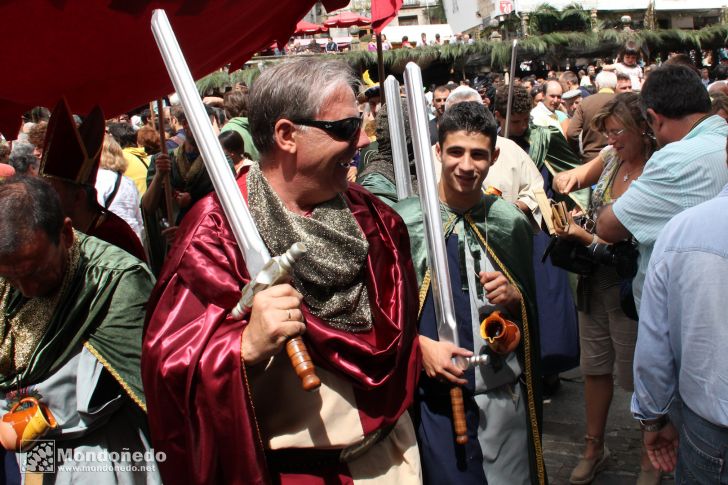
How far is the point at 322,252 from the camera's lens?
2.18 meters

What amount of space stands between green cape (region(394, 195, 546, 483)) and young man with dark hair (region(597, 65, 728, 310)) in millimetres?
→ 683

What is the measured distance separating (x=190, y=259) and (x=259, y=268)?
0.33 meters

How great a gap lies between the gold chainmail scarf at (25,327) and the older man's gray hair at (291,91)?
899 mm

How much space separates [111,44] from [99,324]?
3.74 feet

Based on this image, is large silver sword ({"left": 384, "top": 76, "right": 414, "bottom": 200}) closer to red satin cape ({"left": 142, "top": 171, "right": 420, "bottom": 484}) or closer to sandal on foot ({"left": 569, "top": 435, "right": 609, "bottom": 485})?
red satin cape ({"left": 142, "top": 171, "right": 420, "bottom": 484})

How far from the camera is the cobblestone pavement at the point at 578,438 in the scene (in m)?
4.49

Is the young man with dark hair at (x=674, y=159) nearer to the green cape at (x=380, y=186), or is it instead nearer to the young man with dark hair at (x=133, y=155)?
the green cape at (x=380, y=186)

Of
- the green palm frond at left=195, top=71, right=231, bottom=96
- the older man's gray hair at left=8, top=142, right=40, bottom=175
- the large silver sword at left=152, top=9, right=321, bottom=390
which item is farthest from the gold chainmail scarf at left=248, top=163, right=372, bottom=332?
the green palm frond at left=195, top=71, right=231, bottom=96

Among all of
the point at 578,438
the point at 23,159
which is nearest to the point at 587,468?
the point at 578,438

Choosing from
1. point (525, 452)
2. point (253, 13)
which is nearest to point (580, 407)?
point (525, 452)

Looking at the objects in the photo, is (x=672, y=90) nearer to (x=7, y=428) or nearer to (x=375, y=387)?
(x=375, y=387)

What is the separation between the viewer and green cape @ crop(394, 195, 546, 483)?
2.96 meters

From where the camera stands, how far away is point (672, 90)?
3.42 meters

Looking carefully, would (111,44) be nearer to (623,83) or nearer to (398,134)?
(398,134)
